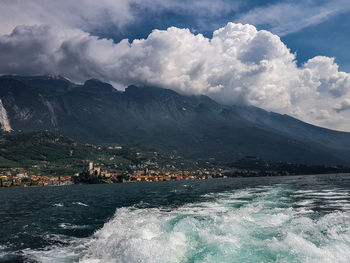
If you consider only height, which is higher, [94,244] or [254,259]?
[254,259]

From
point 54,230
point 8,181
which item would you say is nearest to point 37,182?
point 8,181

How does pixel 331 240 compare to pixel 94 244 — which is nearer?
pixel 331 240

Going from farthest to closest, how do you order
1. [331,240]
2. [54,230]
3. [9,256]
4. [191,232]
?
[54,230] → [191,232] → [9,256] → [331,240]

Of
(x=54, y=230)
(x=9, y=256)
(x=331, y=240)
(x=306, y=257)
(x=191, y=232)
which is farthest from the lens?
(x=54, y=230)

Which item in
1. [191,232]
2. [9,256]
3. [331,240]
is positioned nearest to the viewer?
[331,240]

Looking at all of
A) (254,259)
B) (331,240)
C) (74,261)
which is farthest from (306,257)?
(74,261)

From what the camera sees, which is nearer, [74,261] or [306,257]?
[306,257]

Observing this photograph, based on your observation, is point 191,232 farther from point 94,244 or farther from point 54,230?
point 54,230

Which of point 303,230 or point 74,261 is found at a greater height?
point 303,230

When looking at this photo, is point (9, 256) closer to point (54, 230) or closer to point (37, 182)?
point (54, 230)
